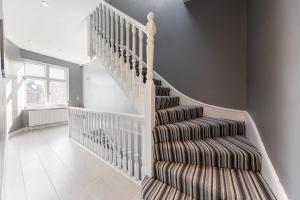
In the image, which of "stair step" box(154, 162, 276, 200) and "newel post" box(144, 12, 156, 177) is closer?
"stair step" box(154, 162, 276, 200)

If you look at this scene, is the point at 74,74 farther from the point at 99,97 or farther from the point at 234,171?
the point at 234,171

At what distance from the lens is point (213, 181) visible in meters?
1.17

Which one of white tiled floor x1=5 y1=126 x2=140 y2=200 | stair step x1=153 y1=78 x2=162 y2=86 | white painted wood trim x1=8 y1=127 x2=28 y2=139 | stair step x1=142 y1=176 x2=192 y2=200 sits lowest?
white tiled floor x1=5 y1=126 x2=140 y2=200

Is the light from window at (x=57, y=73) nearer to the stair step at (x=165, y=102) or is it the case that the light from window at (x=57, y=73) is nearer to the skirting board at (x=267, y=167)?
the stair step at (x=165, y=102)

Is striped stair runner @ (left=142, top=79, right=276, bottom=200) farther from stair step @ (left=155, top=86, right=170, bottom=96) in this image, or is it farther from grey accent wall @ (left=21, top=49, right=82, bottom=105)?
grey accent wall @ (left=21, top=49, right=82, bottom=105)

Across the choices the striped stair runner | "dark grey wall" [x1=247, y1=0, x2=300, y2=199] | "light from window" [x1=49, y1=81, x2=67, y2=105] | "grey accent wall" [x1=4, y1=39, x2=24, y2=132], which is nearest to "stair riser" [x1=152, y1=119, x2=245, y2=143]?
the striped stair runner

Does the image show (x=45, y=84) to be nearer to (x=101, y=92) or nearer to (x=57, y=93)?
(x=57, y=93)

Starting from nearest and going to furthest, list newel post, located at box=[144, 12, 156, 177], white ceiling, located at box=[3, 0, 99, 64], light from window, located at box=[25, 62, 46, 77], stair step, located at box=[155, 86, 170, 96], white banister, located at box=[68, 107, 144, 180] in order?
1. newel post, located at box=[144, 12, 156, 177]
2. white banister, located at box=[68, 107, 144, 180]
3. stair step, located at box=[155, 86, 170, 96]
4. white ceiling, located at box=[3, 0, 99, 64]
5. light from window, located at box=[25, 62, 46, 77]

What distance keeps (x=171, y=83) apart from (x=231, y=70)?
3.39 ft

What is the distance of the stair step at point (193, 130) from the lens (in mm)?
1632

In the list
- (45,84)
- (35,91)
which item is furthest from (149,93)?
(45,84)

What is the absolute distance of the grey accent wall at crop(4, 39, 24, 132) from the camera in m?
4.16

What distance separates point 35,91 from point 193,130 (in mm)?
6207

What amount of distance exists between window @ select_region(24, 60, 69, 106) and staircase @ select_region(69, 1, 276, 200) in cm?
436
